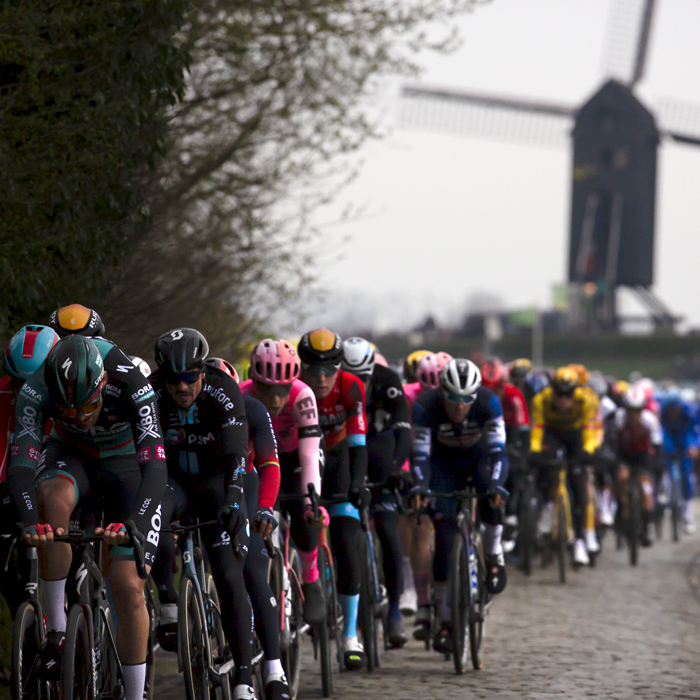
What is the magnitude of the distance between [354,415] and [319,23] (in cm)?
601

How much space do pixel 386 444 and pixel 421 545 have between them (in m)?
0.94

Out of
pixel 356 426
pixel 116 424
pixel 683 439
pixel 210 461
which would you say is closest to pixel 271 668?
pixel 210 461

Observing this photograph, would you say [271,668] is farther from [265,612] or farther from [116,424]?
[116,424]

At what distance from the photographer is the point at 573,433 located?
45.9ft

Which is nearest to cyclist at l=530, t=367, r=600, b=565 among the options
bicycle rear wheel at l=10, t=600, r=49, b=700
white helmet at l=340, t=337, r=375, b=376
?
white helmet at l=340, t=337, r=375, b=376

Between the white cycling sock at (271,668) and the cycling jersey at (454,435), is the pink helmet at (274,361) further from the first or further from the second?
the cycling jersey at (454,435)

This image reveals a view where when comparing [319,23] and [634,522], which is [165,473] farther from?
[634,522]

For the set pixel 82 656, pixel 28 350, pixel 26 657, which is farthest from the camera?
pixel 28 350

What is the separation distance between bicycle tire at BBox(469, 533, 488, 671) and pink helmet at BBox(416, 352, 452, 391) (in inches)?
73.1

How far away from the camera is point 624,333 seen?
67.9 m

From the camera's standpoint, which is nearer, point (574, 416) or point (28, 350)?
point (28, 350)

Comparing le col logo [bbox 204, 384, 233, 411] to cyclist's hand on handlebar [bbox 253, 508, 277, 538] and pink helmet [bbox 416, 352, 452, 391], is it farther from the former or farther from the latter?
pink helmet [bbox 416, 352, 452, 391]

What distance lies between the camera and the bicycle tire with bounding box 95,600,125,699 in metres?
5.12

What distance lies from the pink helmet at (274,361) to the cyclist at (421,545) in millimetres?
2014
